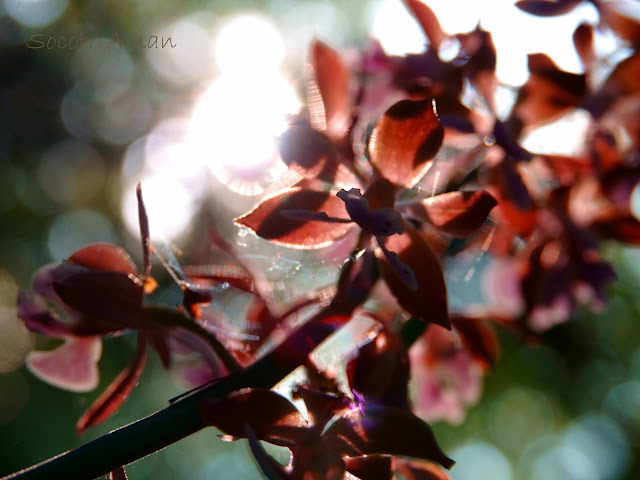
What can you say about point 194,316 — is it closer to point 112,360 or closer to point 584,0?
point 584,0

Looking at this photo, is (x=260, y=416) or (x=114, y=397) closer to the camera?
(x=260, y=416)

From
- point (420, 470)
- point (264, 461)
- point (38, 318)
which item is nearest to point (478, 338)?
point (420, 470)

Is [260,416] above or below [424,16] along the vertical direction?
below

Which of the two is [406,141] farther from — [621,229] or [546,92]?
[621,229]

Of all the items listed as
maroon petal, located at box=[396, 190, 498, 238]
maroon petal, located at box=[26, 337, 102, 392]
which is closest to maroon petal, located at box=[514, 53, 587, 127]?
maroon petal, located at box=[396, 190, 498, 238]

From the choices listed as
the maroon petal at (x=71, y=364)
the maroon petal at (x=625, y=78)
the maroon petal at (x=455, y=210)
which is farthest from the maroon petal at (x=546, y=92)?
the maroon petal at (x=71, y=364)

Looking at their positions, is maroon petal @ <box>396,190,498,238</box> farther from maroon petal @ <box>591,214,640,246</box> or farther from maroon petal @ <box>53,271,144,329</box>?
maroon petal @ <box>591,214,640,246</box>
